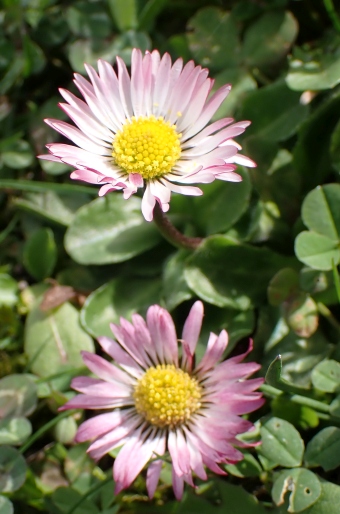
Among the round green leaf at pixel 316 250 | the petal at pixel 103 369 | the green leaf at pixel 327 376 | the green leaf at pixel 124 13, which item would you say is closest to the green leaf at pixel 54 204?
the green leaf at pixel 124 13

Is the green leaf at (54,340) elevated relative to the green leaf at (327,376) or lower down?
elevated

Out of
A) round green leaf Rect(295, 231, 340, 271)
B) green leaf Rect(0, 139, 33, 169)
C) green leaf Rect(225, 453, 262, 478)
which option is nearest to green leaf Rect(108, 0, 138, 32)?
green leaf Rect(0, 139, 33, 169)

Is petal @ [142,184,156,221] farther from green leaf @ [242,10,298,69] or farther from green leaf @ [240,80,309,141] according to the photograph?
green leaf @ [242,10,298,69]

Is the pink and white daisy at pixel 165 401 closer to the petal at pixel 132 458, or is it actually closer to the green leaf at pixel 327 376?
the petal at pixel 132 458

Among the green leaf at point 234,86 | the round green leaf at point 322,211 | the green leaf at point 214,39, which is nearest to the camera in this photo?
the round green leaf at point 322,211

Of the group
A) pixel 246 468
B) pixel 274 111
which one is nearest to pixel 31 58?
pixel 274 111

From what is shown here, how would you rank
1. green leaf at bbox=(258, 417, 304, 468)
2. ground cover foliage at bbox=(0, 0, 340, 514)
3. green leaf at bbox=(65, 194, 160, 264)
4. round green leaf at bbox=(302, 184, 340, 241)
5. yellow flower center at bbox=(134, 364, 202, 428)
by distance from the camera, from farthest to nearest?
green leaf at bbox=(65, 194, 160, 264)
round green leaf at bbox=(302, 184, 340, 241)
ground cover foliage at bbox=(0, 0, 340, 514)
yellow flower center at bbox=(134, 364, 202, 428)
green leaf at bbox=(258, 417, 304, 468)
